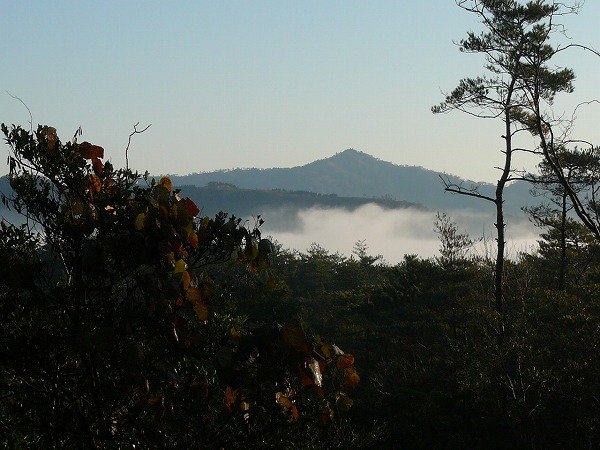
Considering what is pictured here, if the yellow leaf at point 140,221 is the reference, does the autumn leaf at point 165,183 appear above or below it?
above

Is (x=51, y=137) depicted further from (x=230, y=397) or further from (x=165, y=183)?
(x=230, y=397)

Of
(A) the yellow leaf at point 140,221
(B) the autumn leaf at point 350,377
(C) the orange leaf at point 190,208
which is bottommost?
(B) the autumn leaf at point 350,377

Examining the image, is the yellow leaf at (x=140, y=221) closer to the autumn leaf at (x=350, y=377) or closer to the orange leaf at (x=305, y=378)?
the orange leaf at (x=305, y=378)

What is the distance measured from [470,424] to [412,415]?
1.88 m

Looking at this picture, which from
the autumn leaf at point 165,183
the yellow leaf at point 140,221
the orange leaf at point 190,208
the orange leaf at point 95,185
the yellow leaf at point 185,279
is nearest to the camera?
the yellow leaf at point 185,279

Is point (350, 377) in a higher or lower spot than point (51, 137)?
lower

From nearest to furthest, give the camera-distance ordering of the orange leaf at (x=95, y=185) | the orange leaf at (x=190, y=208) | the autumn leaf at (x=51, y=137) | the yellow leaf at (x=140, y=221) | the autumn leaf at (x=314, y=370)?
the autumn leaf at (x=314, y=370)
the yellow leaf at (x=140, y=221)
the orange leaf at (x=190, y=208)
the orange leaf at (x=95, y=185)
the autumn leaf at (x=51, y=137)

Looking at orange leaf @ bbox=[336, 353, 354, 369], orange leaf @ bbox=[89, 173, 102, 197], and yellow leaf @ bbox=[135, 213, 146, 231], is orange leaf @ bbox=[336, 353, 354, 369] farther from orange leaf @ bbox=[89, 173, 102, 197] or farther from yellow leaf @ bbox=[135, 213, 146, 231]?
orange leaf @ bbox=[89, 173, 102, 197]

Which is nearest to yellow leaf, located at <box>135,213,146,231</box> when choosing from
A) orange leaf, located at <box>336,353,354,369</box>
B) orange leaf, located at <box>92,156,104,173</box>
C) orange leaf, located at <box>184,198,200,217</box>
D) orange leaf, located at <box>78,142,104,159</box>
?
orange leaf, located at <box>184,198,200,217</box>

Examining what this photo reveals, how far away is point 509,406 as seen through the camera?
20.8 meters

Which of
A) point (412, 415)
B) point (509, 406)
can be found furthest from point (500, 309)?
point (412, 415)

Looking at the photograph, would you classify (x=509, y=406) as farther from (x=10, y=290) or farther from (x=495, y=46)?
(x=10, y=290)

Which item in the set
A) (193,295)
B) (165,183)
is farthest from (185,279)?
(165,183)

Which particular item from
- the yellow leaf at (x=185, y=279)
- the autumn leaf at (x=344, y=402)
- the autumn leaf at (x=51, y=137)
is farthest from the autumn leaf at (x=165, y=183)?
the autumn leaf at (x=344, y=402)
